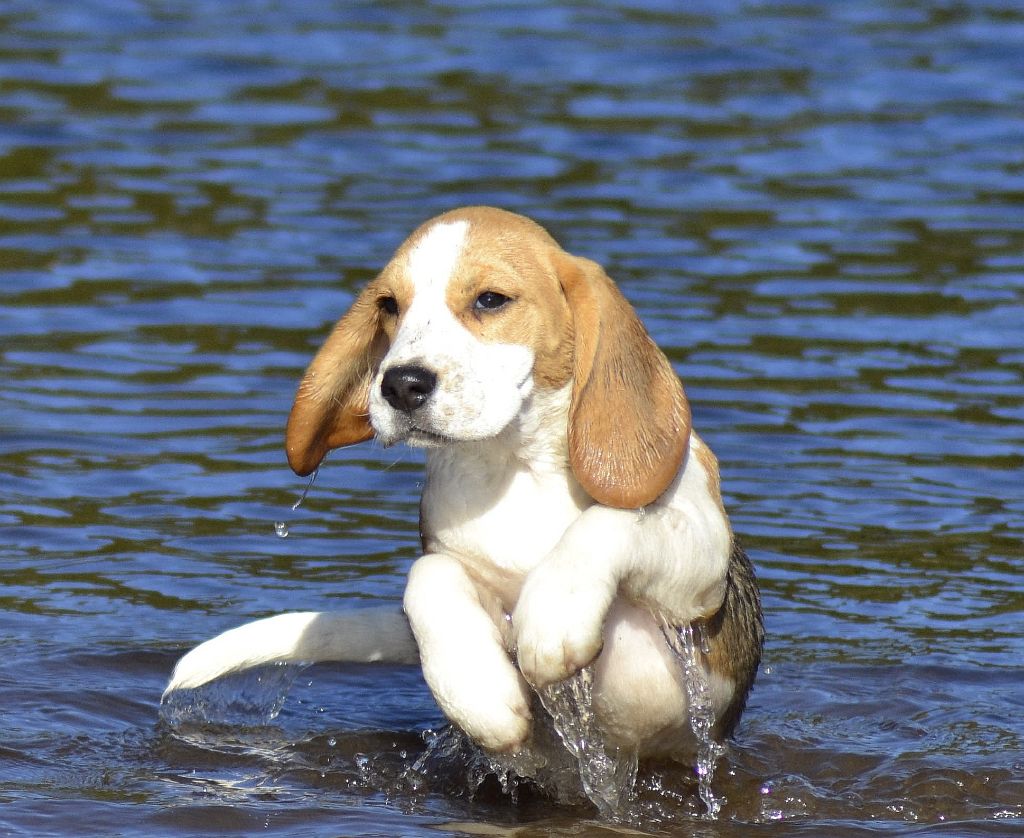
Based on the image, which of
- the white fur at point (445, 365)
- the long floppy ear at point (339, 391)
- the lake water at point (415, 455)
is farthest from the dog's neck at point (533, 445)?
the lake water at point (415, 455)

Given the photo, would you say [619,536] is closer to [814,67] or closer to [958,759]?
[958,759]

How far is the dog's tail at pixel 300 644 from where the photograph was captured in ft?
20.2

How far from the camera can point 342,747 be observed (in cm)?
657

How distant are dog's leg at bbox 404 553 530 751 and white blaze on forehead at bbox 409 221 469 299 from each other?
796 mm

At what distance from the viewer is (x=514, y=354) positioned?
5543 mm

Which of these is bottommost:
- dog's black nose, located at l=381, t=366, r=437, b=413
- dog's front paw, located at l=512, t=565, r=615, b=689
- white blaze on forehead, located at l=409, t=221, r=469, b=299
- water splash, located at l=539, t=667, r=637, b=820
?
water splash, located at l=539, t=667, r=637, b=820

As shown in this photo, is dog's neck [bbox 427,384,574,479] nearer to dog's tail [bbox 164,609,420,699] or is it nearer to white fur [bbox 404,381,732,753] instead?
white fur [bbox 404,381,732,753]

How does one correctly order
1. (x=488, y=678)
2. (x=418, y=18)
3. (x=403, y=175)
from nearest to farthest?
(x=488, y=678) → (x=403, y=175) → (x=418, y=18)

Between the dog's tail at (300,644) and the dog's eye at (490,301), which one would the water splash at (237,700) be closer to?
the dog's tail at (300,644)

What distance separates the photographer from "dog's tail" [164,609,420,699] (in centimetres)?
617

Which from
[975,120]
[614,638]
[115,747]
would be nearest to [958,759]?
[614,638]

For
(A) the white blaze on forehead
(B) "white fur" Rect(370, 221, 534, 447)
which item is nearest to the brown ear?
(B) "white fur" Rect(370, 221, 534, 447)

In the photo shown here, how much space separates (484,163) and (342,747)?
7.60 m

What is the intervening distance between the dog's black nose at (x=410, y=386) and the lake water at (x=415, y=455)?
119cm
